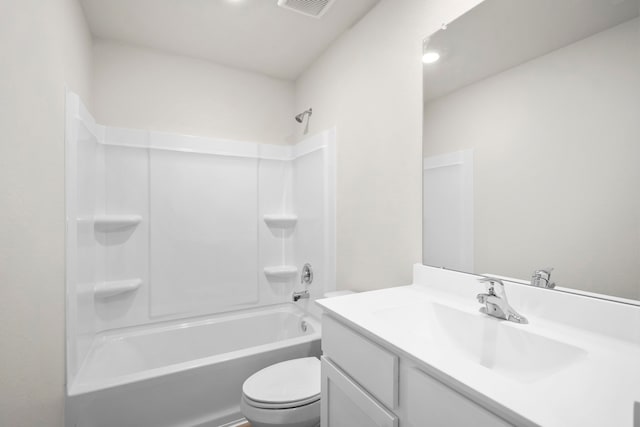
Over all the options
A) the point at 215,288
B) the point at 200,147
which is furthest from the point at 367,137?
the point at 215,288

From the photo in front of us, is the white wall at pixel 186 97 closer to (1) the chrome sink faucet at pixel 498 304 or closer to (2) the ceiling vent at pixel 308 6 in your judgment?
(2) the ceiling vent at pixel 308 6

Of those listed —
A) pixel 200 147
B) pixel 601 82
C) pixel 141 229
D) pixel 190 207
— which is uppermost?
pixel 200 147

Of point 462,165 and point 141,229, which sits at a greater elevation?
point 462,165

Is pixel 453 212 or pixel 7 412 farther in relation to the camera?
pixel 453 212

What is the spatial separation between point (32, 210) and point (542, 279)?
1.82m

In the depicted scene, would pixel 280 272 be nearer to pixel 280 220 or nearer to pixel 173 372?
pixel 280 220

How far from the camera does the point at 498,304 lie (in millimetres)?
938

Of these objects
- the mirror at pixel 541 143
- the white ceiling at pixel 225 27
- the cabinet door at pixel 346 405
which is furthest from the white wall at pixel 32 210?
the mirror at pixel 541 143

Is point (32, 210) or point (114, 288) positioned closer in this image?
point (32, 210)

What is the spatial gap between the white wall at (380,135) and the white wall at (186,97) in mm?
715

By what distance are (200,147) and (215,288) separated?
1.16m

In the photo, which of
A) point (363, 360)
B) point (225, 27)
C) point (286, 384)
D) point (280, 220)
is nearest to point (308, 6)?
point (225, 27)

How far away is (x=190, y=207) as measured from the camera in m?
2.31

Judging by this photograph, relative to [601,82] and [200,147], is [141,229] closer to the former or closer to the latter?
[200,147]
